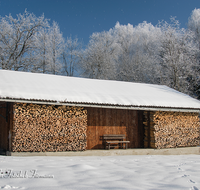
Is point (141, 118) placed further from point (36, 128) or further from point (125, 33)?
point (125, 33)

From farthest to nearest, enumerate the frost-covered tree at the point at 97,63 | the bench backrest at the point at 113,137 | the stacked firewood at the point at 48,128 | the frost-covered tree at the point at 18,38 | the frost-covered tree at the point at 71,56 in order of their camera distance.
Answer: the frost-covered tree at the point at 71,56 < the frost-covered tree at the point at 97,63 < the frost-covered tree at the point at 18,38 < the bench backrest at the point at 113,137 < the stacked firewood at the point at 48,128

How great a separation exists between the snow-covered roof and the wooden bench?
174 cm

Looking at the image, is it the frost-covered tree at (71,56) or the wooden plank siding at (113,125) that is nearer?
the wooden plank siding at (113,125)

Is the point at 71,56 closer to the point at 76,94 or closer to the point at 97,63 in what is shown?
the point at 97,63

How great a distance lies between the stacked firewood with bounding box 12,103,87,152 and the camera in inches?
326

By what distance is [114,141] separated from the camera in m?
10.1

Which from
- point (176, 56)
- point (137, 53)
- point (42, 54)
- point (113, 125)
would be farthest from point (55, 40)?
point (113, 125)

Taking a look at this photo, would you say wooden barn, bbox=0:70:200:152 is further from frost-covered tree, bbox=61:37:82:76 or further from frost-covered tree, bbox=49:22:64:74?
frost-covered tree, bbox=61:37:82:76

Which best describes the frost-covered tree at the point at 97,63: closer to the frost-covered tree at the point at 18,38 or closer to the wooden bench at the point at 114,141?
the frost-covered tree at the point at 18,38

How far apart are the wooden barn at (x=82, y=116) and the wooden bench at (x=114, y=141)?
150mm

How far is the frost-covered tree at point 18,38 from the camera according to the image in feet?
73.8

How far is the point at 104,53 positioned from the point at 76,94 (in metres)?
23.3

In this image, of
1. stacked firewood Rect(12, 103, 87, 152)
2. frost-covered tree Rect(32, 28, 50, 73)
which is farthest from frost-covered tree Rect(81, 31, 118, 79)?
stacked firewood Rect(12, 103, 87, 152)

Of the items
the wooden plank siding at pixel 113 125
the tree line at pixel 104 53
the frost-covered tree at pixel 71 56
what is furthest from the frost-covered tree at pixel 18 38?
the wooden plank siding at pixel 113 125
